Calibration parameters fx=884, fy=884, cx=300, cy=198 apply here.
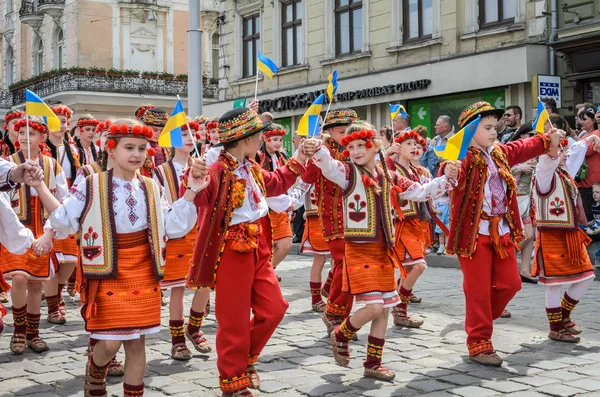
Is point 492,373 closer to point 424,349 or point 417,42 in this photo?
point 424,349

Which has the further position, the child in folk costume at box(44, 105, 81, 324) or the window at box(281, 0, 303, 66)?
the window at box(281, 0, 303, 66)

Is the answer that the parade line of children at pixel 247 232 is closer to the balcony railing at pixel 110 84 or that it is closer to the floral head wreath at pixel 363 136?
the floral head wreath at pixel 363 136

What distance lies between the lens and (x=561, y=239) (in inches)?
298

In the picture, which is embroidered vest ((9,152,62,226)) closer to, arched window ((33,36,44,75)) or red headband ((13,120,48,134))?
red headband ((13,120,48,134))

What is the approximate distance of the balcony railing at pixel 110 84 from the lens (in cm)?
3731

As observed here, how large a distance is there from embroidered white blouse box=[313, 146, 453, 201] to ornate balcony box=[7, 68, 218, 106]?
104 feet

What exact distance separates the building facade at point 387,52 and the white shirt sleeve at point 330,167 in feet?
38.4

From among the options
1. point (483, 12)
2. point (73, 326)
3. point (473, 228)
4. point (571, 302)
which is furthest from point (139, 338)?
point (483, 12)

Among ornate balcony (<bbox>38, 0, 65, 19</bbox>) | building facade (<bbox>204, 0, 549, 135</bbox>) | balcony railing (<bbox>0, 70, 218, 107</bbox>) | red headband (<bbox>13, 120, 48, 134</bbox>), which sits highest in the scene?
ornate balcony (<bbox>38, 0, 65, 19</bbox>)

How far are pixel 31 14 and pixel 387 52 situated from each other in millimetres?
25628

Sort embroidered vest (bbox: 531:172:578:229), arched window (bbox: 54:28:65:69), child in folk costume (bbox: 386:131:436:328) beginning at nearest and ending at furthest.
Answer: embroidered vest (bbox: 531:172:578:229) → child in folk costume (bbox: 386:131:436:328) → arched window (bbox: 54:28:65:69)

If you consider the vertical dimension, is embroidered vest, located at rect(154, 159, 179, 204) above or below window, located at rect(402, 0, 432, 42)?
below

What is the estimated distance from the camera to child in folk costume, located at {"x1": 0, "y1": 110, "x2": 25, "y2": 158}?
8266 mm

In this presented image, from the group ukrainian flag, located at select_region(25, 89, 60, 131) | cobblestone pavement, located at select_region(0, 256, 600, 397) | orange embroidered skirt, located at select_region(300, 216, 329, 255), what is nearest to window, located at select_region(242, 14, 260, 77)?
orange embroidered skirt, located at select_region(300, 216, 329, 255)
